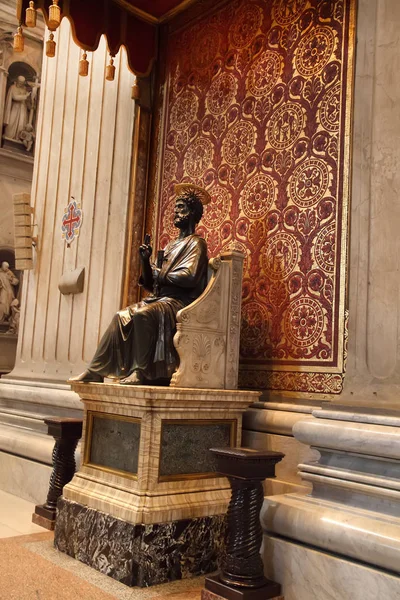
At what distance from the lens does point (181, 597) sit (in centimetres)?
297

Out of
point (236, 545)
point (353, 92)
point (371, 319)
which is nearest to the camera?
point (236, 545)

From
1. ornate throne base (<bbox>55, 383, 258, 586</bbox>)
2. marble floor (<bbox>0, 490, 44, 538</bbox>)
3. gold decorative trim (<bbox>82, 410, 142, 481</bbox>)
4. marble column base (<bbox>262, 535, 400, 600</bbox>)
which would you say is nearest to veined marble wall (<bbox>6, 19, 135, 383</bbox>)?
marble floor (<bbox>0, 490, 44, 538</bbox>)

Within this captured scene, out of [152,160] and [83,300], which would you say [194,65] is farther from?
[83,300]

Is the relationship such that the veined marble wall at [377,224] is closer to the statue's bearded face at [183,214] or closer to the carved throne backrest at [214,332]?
the carved throne backrest at [214,332]

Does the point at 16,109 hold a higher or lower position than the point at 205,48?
higher

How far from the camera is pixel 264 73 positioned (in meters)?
4.45

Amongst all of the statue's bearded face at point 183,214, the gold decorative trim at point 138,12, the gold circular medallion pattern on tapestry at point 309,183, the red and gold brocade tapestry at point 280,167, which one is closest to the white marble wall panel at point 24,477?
the red and gold brocade tapestry at point 280,167

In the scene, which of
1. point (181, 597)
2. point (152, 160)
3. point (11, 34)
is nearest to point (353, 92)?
point (152, 160)

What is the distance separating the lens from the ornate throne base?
3.18 m

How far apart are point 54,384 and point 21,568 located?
249cm

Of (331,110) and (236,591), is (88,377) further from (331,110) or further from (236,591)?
(331,110)

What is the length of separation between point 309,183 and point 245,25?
4.98ft

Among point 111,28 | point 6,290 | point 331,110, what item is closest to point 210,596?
point 331,110

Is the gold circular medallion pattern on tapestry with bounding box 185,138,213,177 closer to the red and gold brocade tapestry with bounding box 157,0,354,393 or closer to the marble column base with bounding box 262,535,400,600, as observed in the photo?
the red and gold brocade tapestry with bounding box 157,0,354,393
